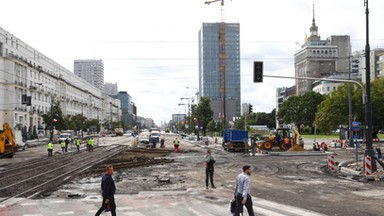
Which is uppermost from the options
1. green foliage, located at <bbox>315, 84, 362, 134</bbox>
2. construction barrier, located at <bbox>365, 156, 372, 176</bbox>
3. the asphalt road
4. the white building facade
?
the white building facade

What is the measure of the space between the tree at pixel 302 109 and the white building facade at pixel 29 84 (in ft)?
226

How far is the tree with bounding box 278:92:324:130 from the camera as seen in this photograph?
426ft

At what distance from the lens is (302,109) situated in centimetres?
13088

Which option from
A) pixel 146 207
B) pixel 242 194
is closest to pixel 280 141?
pixel 146 207

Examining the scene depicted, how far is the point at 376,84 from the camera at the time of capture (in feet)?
238

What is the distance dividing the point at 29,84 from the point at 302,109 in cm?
7765

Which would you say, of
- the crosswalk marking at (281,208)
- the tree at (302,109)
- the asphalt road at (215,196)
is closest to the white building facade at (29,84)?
the tree at (302,109)

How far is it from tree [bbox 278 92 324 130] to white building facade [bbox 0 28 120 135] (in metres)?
68.9

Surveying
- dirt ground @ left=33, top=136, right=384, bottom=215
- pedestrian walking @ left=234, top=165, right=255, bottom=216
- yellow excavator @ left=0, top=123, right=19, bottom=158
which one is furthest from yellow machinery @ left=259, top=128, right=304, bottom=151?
pedestrian walking @ left=234, top=165, right=255, bottom=216

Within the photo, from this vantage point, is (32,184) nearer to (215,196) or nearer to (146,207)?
(146,207)

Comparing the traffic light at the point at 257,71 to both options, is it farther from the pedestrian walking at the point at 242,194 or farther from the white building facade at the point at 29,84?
the white building facade at the point at 29,84

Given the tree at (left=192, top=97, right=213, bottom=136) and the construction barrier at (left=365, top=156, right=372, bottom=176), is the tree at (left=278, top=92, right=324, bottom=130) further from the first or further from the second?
the construction barrier at (left=365, top=156, right=372, bottom=176)

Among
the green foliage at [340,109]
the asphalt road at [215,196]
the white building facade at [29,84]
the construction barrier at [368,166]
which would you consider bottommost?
the asphalt road at [215,196]

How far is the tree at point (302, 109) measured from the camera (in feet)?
426
